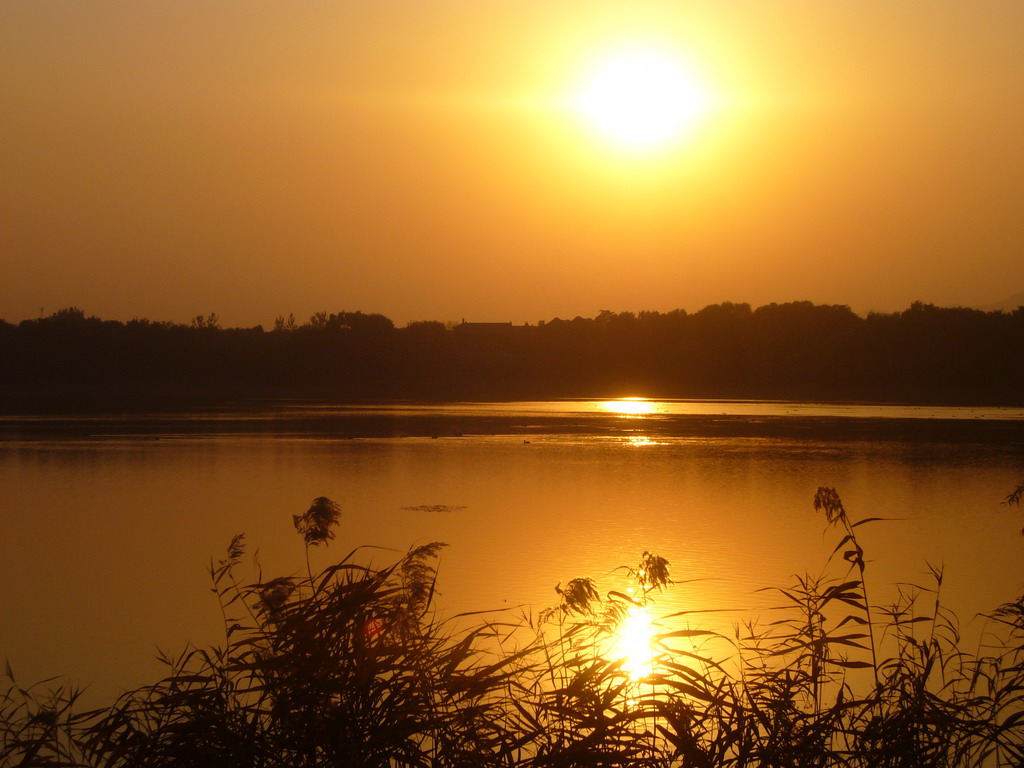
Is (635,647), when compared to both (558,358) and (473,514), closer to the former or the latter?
(473,514)

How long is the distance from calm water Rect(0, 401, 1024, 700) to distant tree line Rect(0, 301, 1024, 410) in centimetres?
3893

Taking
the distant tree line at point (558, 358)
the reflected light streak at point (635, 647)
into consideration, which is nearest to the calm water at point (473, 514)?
the reflected light streak at point (635, 647)

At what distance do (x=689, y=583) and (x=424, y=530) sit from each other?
13.5ft

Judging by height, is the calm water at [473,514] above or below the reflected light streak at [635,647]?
below

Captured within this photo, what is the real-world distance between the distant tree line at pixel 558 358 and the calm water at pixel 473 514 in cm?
3893

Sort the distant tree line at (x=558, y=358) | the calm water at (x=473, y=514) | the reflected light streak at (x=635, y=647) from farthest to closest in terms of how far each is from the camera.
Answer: the distant tree line at (x=558, y=358)
the calm water at (x=473, y=514)
the reflected light streak at (x=635, y=647)

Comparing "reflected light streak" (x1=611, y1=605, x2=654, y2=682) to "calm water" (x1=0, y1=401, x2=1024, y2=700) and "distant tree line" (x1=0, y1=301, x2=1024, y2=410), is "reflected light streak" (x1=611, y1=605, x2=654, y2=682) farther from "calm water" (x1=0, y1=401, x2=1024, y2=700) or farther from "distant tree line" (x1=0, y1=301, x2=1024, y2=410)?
"distant tree line" (x1=0, y1=301, x2=1024, y2=410)

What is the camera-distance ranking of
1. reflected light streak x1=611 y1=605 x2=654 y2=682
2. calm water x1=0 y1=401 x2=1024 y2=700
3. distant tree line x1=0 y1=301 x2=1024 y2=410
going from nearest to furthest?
reflected light streak x1=611 y1=605 x2=654 y2=682 → calm water x1=0 y1=401 x2=1024 y2=700 → distant tree line x1=0 y1=301 x2=1024 y2=410

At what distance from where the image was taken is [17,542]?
12.2 m

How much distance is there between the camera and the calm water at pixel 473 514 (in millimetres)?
9129

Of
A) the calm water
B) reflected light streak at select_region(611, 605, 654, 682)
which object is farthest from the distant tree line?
reflected light streak at select_region(611, 605, 654, 682)

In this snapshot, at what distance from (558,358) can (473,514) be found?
67.2 metres

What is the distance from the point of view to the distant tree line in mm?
66062

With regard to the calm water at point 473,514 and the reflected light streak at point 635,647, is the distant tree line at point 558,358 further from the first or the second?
the reflected light streak at point 635,647
